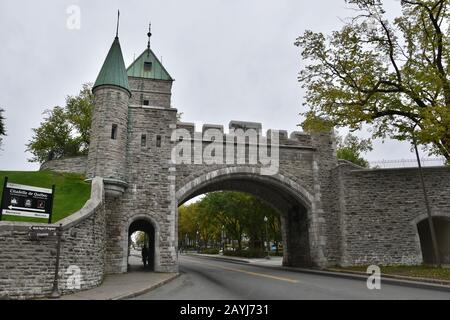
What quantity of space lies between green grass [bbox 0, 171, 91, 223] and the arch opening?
6.29 metres

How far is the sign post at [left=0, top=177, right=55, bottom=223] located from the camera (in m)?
9.65

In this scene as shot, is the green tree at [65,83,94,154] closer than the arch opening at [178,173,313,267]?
No

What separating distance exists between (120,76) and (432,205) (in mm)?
17978

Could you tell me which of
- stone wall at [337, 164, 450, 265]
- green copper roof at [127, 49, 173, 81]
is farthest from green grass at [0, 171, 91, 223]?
green copper roof at [127, 49, 173, 81]

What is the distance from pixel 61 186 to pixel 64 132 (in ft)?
71.3

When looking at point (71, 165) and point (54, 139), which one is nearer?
point (71, 165)

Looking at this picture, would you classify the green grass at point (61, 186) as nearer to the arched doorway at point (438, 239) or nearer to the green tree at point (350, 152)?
the arched doorway at point (438, 239)

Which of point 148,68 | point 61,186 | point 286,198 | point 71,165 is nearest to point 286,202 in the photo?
point 286,198

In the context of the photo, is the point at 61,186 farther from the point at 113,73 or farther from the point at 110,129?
the point at 113,73

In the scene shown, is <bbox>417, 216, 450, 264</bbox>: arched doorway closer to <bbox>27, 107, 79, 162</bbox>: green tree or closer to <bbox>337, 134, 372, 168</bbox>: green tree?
<bbox>337, 134, 372, 168</bbox>: green tree

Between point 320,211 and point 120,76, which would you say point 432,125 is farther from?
point 120,76

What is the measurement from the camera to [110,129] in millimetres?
17250

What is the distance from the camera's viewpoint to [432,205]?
19.0m
